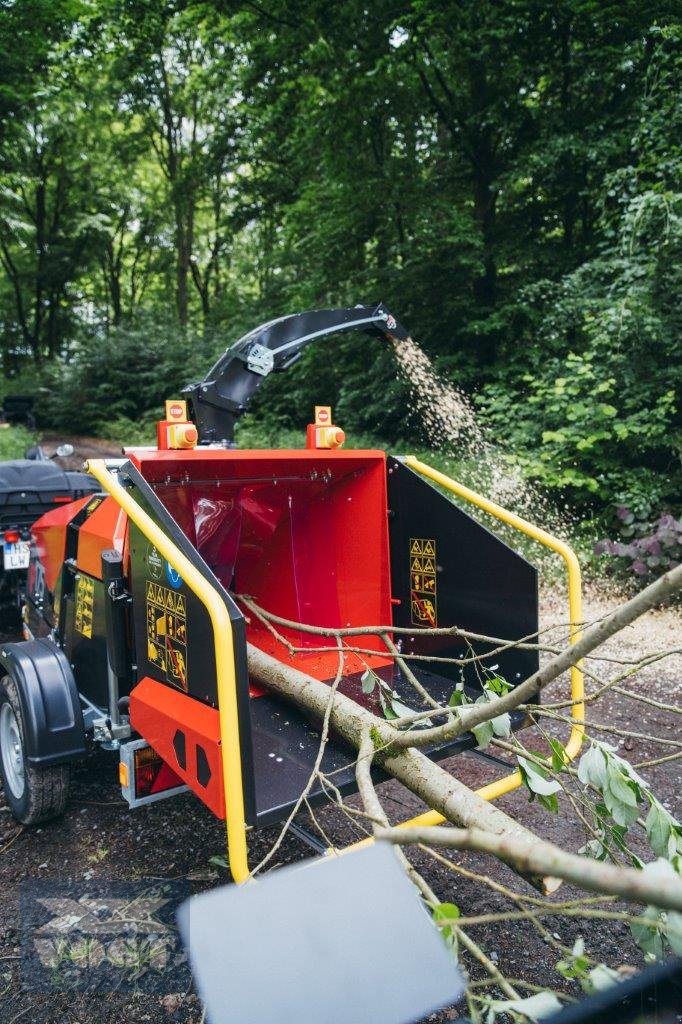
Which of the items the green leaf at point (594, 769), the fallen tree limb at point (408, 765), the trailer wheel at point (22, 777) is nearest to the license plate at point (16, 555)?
the trailer wheel at point (22, 777)

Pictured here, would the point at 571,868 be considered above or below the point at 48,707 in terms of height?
above

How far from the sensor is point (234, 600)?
329cm

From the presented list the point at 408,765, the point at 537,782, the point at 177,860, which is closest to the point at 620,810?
the point at 537,782

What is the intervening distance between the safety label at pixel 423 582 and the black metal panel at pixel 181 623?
1.29 meters

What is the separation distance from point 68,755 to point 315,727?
1.04 m

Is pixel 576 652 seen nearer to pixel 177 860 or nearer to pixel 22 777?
pixel 177 860

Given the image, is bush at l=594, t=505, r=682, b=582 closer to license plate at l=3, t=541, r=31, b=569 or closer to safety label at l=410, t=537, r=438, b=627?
safety label at l=410, t=537, r=438, b=627

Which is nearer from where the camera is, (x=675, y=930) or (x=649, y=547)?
(x=675, y=930)

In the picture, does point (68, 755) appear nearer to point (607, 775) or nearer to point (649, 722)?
point (607, 775)

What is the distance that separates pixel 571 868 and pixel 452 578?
7.42 feet

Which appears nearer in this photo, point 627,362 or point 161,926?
point 161,926

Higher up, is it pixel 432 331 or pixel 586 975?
pixel 432 331

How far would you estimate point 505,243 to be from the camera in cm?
941

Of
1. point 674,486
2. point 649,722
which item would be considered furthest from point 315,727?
point 674,486
